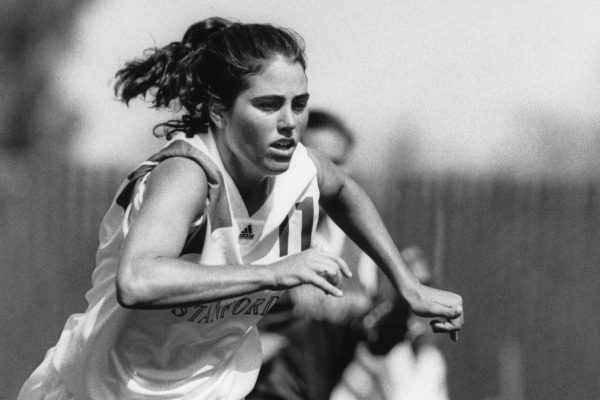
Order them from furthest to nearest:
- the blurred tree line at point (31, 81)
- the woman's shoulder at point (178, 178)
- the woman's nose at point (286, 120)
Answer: the blurred tree line at point (31, 81), the woman's nose at point (286, 120), the woman's shoulder at point (178, 178)

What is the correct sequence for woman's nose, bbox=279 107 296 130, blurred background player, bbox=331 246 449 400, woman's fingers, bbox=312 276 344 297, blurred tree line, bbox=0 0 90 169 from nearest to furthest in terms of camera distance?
woman's fingers, bbox=312 276 344 297 → woman's nose, bbox=279 107 296 130 → blurred background player, bbox=331 246 449 400 → blurred tree line, bbox=0 0 90 169

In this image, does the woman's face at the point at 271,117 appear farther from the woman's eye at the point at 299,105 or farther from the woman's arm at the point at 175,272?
the woman's arm at the point at 175,272

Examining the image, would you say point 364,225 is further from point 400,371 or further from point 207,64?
point 400,371

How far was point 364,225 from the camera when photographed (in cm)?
239

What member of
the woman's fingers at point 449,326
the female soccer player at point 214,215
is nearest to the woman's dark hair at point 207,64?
the female soccer player at point 214,215

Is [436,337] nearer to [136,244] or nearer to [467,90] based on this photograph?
[467,90]

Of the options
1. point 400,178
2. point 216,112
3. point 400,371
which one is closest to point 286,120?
point 216,112

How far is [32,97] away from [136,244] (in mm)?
2097

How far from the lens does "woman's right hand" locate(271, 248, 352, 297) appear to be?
176cm

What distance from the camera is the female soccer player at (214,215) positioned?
2.03m

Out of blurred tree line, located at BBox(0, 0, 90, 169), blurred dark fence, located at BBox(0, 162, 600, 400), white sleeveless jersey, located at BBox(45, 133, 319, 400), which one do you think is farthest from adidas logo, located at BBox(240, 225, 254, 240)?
blurred tree line, located at BBox(0, 0, 90, 169)

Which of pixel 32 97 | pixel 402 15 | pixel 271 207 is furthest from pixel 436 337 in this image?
pixel 32 97

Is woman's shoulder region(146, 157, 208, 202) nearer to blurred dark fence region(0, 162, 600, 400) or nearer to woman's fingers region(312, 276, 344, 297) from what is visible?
woman's fingers region(312, 276, 344, 297)

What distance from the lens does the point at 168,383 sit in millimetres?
2174
